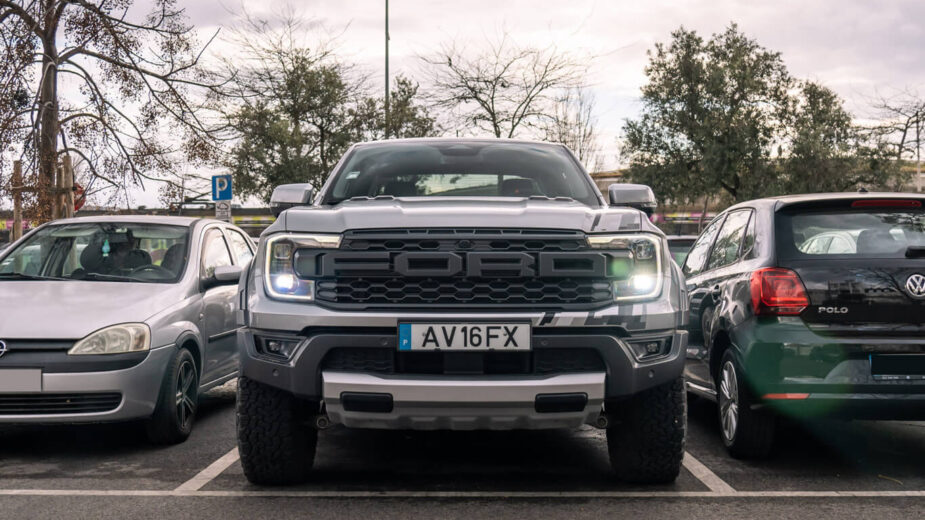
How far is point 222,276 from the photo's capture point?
7.06m

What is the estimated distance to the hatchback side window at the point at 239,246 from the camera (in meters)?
8.23

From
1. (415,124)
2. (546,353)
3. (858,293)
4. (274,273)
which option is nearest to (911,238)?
(858,293)

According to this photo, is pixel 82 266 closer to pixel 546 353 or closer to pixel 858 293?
pixel 546 353

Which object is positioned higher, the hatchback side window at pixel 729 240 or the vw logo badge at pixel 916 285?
the hatchback side window at pixel 729 240

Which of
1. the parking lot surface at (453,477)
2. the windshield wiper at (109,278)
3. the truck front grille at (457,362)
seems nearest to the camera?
the truck front grille at (457,362)

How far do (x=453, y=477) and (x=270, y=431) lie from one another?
104cm

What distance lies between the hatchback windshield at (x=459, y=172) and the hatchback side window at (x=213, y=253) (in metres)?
1.71

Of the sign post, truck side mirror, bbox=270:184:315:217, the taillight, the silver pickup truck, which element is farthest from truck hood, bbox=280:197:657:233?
the sign post

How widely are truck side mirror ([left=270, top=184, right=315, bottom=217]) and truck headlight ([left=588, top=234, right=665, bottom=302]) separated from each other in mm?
1773

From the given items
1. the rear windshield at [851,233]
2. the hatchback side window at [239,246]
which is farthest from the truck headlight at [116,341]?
the rear windshield at [851,233]

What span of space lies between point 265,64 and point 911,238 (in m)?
30.8

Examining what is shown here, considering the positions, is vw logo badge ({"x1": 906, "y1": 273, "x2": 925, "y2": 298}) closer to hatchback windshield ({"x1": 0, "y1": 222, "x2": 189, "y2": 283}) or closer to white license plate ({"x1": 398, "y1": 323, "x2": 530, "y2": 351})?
white license plate ({"x1": 398, "y1": 323, "x2": 530, "y2": 351})

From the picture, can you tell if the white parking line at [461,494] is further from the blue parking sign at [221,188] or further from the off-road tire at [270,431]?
the blue parking sign at [221,188]

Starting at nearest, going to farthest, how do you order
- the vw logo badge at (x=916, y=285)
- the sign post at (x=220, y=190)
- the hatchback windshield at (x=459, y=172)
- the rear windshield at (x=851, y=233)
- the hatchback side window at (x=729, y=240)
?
the vw logo badge at (x=916, y=285) < the rear windshield at (x=851, y=233) < the hatchback windshield at (x=459, y=172) < the hatchback side window at (x=729, y=240) < the sign post at (x=220, y=190)
